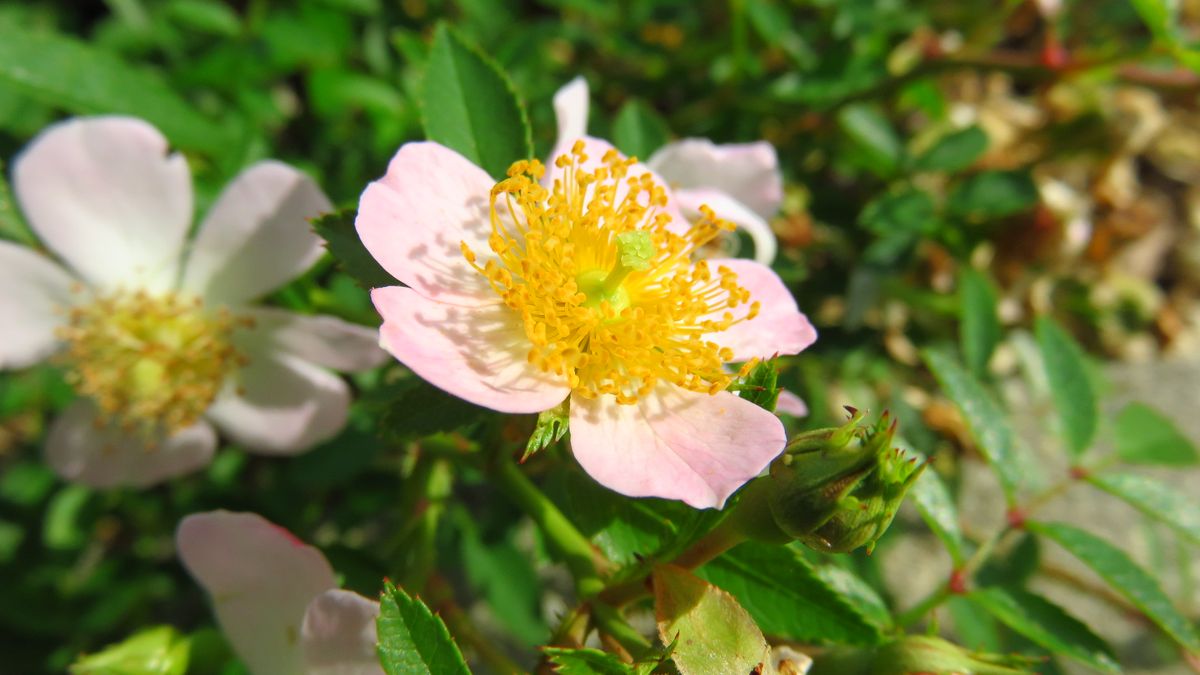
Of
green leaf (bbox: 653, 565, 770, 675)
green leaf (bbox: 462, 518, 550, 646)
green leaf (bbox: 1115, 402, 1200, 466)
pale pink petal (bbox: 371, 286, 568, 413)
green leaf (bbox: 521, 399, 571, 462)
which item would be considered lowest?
green leaf (bbox: 462, 518, 550, 646)

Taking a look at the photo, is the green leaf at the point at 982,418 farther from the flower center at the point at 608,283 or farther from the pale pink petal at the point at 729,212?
the flower center at the point at 608,283

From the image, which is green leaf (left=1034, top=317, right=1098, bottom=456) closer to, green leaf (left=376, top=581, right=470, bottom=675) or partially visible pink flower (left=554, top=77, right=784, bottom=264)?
partially visible pink flower (left=554, top=77, right=784, bottom=264)

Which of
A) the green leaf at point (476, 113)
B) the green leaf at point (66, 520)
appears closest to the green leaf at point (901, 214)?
the green leaf at point (476, 113)

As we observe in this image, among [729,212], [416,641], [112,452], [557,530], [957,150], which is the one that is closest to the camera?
[416,641]

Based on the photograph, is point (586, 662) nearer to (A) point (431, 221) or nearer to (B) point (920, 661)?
(B) point (920, 661)

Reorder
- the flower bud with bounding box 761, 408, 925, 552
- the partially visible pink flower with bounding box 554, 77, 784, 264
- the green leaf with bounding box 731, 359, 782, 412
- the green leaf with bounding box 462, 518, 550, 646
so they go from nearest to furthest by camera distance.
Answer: the flower bud with bounding box 761, 408, 925, 552 < the green leaf with bounding box 731, 359, 782, 412 < the partially visible pink flower with bounding box 554, 77, 784, 264 < the green leaf with bounding box 462, 518, 550, 646

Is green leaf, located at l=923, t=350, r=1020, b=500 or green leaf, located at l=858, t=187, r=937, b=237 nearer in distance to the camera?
green leaf, located at l=923, t=350, r=1020, b=500

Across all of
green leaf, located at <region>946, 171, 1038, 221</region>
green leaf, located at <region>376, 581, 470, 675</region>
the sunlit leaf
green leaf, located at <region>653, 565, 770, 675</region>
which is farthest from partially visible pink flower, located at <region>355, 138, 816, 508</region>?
green leaf, located at <region>946, 171, 1038, 221</region>

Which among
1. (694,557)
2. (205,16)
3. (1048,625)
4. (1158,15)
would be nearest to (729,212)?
(694,557)
